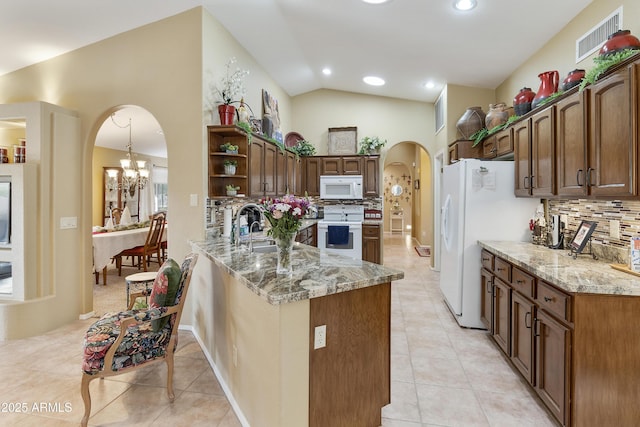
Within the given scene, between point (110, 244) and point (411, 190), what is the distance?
32.2 ft

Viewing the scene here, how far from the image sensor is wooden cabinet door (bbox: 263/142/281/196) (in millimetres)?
4289

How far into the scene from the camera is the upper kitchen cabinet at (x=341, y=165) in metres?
6.27

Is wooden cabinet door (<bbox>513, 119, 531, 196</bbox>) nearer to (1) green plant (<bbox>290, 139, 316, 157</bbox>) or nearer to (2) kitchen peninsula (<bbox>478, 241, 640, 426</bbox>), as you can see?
(2) kitchen peninsula (<bbox>478, 241, 640, 426</bbox>)

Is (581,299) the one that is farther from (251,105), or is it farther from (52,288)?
(52,288)

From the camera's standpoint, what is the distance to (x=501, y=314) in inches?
114

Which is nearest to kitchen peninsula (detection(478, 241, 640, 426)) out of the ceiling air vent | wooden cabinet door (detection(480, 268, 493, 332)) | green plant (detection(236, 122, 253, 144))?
wooden cabinet door (detection(480, 268, 493, 332))

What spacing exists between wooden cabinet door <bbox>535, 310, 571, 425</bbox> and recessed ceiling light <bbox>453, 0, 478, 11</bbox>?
2.59m

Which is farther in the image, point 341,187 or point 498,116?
point 341,187

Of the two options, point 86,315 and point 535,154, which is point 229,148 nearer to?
point 86,315

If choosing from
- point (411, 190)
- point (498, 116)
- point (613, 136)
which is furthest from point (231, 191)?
point (411, 190)

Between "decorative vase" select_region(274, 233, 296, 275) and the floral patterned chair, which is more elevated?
"decorative vase" select_region(274, 233, 296, 275)

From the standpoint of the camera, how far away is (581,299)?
5.81 feet

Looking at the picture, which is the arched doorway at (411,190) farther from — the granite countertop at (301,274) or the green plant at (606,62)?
the granite countertop at (301,274)

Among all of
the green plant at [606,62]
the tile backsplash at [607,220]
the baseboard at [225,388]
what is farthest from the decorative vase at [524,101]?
the baseboard at [225,388]
